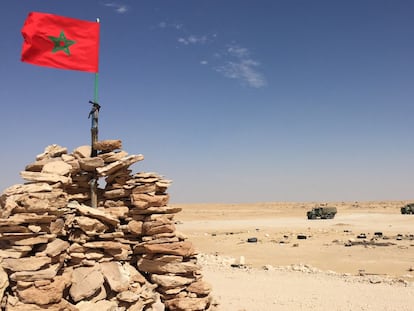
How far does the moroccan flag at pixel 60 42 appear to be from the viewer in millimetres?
13719

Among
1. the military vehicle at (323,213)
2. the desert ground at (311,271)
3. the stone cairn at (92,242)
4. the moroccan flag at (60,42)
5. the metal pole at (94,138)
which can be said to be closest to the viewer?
the stone cairn at (92,242)

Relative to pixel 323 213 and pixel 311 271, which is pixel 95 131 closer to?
pixel 311 271

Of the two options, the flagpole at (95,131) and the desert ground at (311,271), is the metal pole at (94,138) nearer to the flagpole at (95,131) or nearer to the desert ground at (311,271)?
the flagpole at (95,131)

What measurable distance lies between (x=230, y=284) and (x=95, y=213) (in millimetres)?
13104

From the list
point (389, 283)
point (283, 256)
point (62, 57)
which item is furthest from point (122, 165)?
point (283, 256)

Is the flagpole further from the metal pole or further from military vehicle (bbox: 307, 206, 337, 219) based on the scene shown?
military vehicle (bbox: 307, 206, 337, 219)

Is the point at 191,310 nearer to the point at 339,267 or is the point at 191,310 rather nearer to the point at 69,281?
the point at 69,281

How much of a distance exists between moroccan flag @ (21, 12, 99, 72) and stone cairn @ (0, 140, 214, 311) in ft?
9.79

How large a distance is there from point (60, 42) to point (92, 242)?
261 inches

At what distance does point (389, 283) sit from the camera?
2438 centimetres

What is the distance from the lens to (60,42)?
14094 millimetres

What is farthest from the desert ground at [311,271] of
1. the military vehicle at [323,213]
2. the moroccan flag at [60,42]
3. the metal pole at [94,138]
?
the military vehicle at [323,213]

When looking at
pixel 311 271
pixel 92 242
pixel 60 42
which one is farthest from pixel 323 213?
pixel 60 42

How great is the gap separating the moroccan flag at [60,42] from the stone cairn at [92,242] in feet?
9.79
